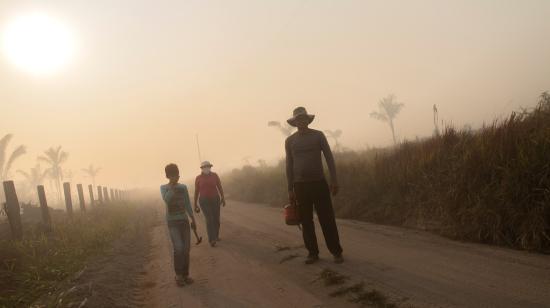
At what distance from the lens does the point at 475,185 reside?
7844 mm

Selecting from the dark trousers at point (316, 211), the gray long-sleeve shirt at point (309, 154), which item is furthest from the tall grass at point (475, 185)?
the gray long-sleeve shirt at point (309, 154)

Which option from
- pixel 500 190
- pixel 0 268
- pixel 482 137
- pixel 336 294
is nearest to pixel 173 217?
pixel 336 294

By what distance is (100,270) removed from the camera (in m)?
8.40

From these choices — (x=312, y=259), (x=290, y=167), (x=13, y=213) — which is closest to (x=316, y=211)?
(x=312, y=259)

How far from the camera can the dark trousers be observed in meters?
6.86

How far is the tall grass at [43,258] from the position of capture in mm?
7215

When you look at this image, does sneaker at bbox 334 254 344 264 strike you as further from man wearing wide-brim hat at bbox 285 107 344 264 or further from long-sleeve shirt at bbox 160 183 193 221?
long-sleeve shirt at bbox 160 183 193 221

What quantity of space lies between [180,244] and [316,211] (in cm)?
227

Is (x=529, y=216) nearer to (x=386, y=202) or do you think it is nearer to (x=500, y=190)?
(x=500, y=190)

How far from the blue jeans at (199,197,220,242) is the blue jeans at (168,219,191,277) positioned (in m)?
3.19

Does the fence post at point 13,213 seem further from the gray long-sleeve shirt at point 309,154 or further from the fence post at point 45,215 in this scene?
the gray long-sleeve shirt at point 309,154

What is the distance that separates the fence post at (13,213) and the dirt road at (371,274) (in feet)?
14.2

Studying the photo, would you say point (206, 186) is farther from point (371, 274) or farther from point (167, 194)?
point (371, 274)

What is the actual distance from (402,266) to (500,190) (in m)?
2.34
